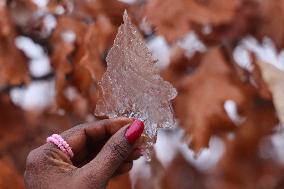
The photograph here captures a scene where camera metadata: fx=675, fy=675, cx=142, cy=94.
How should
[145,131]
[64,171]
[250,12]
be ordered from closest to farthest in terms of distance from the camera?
[64,171] < [145,131] < [250,12]

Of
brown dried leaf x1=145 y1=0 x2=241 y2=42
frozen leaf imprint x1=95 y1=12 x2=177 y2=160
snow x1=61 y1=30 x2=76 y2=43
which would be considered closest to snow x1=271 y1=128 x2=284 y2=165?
brown dried leaf x1=145 y1=0 x2=241 y2=42

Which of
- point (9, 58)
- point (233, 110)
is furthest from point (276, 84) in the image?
point (9, 58)

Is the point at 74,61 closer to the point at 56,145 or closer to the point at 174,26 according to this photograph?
the point at 174,26

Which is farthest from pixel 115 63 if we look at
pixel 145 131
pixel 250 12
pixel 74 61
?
pixel 250 12

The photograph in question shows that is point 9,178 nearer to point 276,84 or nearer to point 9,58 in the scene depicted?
point 9,58

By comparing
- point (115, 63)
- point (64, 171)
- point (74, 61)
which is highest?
point (74, 61)

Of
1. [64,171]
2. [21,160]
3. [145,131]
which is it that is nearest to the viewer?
[64,171]

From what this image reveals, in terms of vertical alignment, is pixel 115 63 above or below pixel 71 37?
below

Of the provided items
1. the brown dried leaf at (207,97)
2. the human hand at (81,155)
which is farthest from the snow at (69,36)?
the human hand at (81,155)
